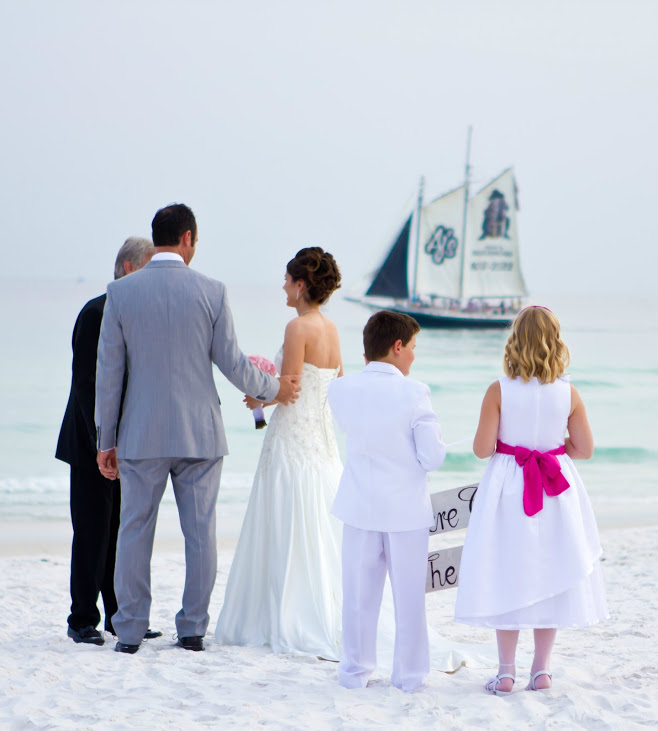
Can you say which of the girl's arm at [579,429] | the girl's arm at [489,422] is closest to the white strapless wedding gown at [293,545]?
the girl's arm at [489,422]

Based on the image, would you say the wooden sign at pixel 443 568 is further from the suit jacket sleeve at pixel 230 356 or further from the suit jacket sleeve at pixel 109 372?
the suit jacket sleeve at pixel 109 372

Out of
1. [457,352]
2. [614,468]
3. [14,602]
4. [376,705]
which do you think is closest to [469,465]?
[614,468]

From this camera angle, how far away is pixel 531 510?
2424 mm

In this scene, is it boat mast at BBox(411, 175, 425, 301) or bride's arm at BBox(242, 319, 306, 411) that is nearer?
bride's arm at BBox(242, 319, 306, 411)

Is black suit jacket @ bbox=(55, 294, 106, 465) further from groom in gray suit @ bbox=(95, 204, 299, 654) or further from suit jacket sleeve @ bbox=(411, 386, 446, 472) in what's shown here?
suit jacket sleeve @ bbox=(411, 386, 446, 472)

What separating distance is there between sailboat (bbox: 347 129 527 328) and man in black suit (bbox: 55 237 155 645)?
2733 cm

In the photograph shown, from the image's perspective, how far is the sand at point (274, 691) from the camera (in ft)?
7.73

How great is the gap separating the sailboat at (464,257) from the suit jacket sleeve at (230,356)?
27.4 m

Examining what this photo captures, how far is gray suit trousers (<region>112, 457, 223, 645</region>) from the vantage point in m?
2.90

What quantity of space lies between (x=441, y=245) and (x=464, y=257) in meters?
0.99

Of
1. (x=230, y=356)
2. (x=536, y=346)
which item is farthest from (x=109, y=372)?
(x=536, y=346)

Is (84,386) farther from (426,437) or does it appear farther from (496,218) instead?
(496,218)

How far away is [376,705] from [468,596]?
1.29 ft

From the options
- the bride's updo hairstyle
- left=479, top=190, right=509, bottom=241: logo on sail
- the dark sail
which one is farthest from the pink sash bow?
left=479, top=190, right=509, bottom=241: logo on sail
